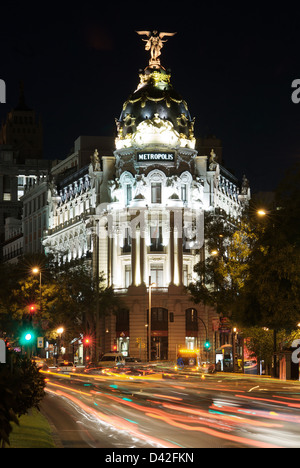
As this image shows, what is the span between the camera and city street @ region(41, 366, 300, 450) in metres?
21.4

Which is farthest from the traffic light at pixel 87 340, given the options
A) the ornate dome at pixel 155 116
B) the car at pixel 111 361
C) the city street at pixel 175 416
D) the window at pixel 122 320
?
the city street at pixel 175 416

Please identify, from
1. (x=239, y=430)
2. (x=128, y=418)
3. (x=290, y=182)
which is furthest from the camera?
(x=290, y=182)

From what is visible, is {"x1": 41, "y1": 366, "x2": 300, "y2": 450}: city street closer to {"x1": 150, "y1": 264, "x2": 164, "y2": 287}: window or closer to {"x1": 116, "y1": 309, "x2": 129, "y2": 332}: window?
{"x1": 116, "y1": 309, "x2": 129, "y2": 332}: window

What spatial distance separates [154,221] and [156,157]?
7772 mm

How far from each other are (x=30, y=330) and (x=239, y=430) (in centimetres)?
3273

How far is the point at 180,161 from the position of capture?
109688mm

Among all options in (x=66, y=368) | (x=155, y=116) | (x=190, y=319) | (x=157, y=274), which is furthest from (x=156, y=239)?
(x=66, y=368)

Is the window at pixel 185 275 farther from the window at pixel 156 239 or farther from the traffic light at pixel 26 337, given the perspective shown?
the traffic light at pixel 26 337

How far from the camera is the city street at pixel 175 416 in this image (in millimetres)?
21391

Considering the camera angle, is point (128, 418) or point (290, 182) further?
point (290, 182)
